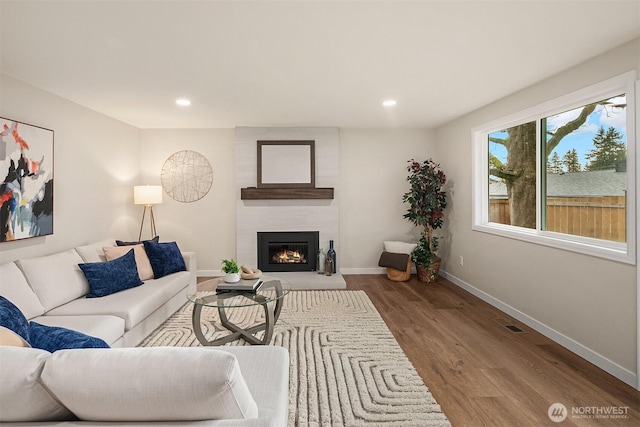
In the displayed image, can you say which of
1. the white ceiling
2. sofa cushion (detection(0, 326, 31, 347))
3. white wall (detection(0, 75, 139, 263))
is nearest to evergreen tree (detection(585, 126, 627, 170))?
the white ceiling

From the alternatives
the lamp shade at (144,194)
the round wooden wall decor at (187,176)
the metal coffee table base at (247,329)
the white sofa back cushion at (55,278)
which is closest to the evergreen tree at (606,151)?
the metal coffee table base at (247,329)

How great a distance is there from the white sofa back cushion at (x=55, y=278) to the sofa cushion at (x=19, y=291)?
0.05 m

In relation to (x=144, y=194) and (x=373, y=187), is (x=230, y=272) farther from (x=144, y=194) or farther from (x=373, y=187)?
(x=373, y=187)

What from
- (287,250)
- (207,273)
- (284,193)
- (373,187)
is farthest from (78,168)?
(373,187)

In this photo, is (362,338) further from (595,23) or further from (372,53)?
(595,23)

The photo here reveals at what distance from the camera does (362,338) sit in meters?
3.20

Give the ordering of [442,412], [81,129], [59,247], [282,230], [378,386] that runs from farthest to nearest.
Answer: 1. [282,230]
2. [81,129]
3. [59,247]
4. [378,386]
5. [442,412]

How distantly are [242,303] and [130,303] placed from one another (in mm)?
992

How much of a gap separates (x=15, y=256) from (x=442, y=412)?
12.2ft

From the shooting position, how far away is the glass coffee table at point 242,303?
9.66ft

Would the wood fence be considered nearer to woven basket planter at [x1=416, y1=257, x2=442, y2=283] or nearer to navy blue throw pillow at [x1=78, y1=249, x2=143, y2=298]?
woven basket planter at [x1=416, y1=257, x2=442, y2=283]

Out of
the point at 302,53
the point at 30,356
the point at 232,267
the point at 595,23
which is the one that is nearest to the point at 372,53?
the point at 302,53

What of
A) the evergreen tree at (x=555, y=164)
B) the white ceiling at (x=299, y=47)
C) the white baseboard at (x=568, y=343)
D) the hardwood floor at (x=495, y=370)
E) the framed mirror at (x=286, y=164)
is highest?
the white ceiling at (x=299, y=47)

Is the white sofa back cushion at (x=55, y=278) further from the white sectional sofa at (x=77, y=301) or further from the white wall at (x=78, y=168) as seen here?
the white wall at (x=78, y=168)
